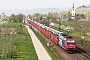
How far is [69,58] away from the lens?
44.6 meters

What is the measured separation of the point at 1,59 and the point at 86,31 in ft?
182

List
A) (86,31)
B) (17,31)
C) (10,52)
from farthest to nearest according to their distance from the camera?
(17,31)
(86,31)
(10,52)

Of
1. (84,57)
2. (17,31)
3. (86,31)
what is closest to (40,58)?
(84,57)

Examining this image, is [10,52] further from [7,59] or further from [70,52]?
[70,52]

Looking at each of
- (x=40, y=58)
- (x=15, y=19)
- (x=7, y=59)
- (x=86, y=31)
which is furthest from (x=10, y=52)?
(x=15, y=19)

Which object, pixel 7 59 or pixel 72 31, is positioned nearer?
pixel 7 59

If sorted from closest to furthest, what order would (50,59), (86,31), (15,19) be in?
(50,59), (86,31), (15,19)

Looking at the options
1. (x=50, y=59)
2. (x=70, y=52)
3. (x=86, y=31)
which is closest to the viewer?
(x=50, y=59)

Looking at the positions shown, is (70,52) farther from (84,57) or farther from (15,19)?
(15,19)

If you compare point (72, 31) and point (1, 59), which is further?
point (72, 31)

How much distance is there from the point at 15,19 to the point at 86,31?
10960cm

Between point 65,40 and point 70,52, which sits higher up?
point 65,40

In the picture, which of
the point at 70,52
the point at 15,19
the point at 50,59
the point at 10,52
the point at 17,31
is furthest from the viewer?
the point at 15,19

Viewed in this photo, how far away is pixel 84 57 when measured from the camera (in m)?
44.8
